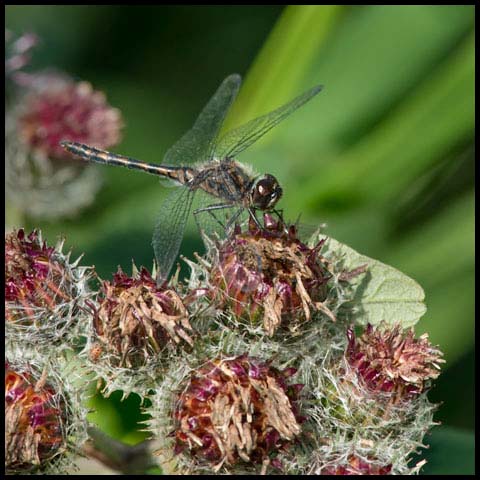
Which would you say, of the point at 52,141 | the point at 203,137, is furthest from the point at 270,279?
the point at 52,141

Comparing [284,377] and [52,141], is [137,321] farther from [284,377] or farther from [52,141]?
[52,141]

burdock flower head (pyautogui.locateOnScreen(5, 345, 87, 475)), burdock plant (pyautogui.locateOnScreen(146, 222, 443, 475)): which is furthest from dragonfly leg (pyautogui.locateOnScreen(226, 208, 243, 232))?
burdock flower head (pyautogui.locateOnScreen(5, 345, 87, 475))

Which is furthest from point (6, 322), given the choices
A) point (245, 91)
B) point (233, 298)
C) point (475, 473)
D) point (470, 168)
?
point (470, 168)

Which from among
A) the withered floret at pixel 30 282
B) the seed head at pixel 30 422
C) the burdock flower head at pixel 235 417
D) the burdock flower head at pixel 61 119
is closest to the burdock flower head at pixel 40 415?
the seed head at pixel 30 422

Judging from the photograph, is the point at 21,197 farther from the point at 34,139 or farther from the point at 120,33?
the point at 120,33

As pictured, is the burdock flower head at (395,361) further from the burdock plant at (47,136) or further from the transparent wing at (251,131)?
the burdock plant at (47,136)
